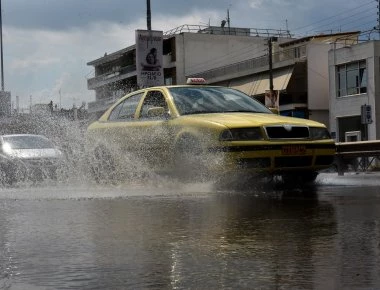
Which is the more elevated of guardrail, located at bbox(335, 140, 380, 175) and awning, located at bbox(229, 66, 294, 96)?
awning, located at bbox(229, 66, 294, 96)

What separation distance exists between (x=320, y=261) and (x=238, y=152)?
13.3ft

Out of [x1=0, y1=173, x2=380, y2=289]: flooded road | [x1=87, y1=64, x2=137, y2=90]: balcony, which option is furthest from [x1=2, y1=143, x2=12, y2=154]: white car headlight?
[x1=87, y1=64, x2=137, y2=90]: balcony

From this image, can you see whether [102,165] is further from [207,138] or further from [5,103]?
[5,103]

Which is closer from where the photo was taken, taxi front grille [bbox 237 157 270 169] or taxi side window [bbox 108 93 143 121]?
taxi front grille [bbox 237 157 270 169]

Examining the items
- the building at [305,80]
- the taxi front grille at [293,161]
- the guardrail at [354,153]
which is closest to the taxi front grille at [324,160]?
the taxi front grille at [293,161]

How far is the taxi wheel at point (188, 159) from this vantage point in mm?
8180

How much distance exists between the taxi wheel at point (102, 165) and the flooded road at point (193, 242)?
80.6 inches

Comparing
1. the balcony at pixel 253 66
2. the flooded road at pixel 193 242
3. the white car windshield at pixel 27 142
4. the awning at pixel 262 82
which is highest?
the balcony at pixel 253 66

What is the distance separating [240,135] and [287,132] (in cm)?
65

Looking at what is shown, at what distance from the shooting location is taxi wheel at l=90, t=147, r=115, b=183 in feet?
32.4

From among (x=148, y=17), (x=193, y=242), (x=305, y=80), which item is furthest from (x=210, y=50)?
(x=193, y=242)

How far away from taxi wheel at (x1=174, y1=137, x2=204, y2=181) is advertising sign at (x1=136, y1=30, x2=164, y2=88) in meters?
15.2

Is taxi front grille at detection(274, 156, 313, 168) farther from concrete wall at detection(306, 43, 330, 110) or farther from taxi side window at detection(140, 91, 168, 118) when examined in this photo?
concrete wall at detection(306, 43, 330, 110)

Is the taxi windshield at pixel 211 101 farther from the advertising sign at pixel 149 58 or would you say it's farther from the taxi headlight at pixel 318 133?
the advertising sign at pixel 149 58
